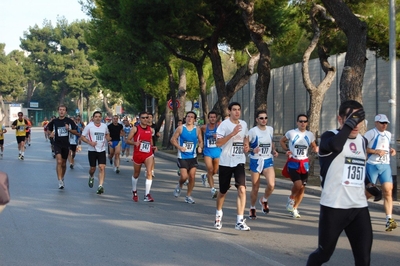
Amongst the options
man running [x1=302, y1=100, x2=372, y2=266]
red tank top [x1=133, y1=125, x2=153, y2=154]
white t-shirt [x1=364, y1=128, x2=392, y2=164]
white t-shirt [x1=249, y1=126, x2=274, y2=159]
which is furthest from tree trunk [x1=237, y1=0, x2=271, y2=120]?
man running [x1=302, y1=100, x2=372, y2=266]

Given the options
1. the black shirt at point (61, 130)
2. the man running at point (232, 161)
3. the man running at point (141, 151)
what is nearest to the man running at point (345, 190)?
the man running at point (232, 161)

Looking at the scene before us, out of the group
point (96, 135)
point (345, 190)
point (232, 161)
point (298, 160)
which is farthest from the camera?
point (96, 135)

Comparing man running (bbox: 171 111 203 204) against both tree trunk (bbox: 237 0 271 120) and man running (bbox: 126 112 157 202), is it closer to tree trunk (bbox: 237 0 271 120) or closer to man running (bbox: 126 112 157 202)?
man running (bbox: 126 112 157 202)

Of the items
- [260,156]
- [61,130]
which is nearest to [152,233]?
[260,156]

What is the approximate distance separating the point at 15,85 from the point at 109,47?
67906 mm

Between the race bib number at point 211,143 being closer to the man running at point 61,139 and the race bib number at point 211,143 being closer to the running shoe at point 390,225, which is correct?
the man running at point 61,139

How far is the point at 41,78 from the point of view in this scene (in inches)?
3720

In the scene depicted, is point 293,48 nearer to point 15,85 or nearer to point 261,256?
point 261,256

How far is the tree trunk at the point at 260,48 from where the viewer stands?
1775cm

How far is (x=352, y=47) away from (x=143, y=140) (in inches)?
200

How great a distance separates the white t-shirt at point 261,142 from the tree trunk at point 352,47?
3.99 metres

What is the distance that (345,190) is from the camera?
17.3ft

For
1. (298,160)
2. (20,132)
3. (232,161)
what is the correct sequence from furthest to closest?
(20,132)
(298,160)
(232,161)

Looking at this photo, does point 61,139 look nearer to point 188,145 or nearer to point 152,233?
point 188,145
